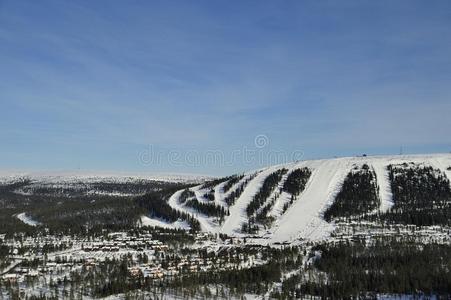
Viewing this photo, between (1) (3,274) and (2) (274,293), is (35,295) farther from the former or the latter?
(2) (274,293)

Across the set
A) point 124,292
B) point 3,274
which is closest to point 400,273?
point 124,292

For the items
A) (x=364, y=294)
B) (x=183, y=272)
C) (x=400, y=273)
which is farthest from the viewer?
(x=183, y=272)

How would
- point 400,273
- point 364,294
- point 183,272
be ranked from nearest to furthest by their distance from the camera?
point 364,294
point 400,273
point 183,272

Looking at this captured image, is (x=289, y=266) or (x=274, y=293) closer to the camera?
(x=274, y=293)

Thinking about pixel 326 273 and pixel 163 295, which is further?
pixel 326 273

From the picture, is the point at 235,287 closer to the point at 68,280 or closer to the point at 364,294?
the point at 364,294

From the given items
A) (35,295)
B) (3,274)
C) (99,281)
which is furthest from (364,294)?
(3,274)
